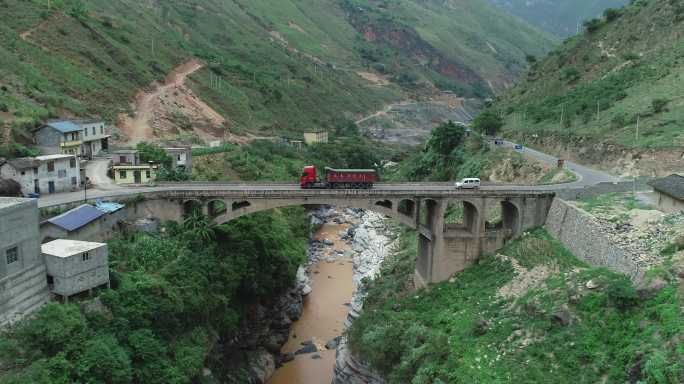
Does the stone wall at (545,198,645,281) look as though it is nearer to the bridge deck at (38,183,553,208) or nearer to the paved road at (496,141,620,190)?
the bridge deck at (38,183,553,208)

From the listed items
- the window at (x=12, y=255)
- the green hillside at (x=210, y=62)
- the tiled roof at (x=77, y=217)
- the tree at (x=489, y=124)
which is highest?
the green hillside at (x=210, y=62)

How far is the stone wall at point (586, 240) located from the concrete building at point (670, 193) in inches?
184

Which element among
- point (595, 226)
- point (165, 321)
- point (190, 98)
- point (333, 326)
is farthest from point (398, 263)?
point (190, 98)

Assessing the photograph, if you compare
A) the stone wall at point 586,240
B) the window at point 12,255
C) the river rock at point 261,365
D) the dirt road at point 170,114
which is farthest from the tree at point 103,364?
the dirt road at point 170,114

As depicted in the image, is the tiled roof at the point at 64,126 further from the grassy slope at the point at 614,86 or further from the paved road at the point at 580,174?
the grassy slope at the point at 614,86

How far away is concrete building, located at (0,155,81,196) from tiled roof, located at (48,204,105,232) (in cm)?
623

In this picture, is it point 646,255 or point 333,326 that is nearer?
point 646,255

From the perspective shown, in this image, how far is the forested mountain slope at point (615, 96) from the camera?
52219 mm

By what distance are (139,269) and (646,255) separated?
97.5 ft

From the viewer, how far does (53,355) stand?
28266 mm

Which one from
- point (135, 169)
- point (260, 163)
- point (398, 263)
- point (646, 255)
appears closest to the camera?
point (646, 255)

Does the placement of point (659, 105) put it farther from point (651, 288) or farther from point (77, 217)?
point (77, 217)

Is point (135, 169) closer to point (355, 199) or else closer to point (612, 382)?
point (355, 199)

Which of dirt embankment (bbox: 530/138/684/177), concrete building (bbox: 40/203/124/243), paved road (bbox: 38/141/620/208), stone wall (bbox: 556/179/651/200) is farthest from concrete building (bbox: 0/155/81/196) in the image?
dirt embankment (bbox: 530/138/684/177)
